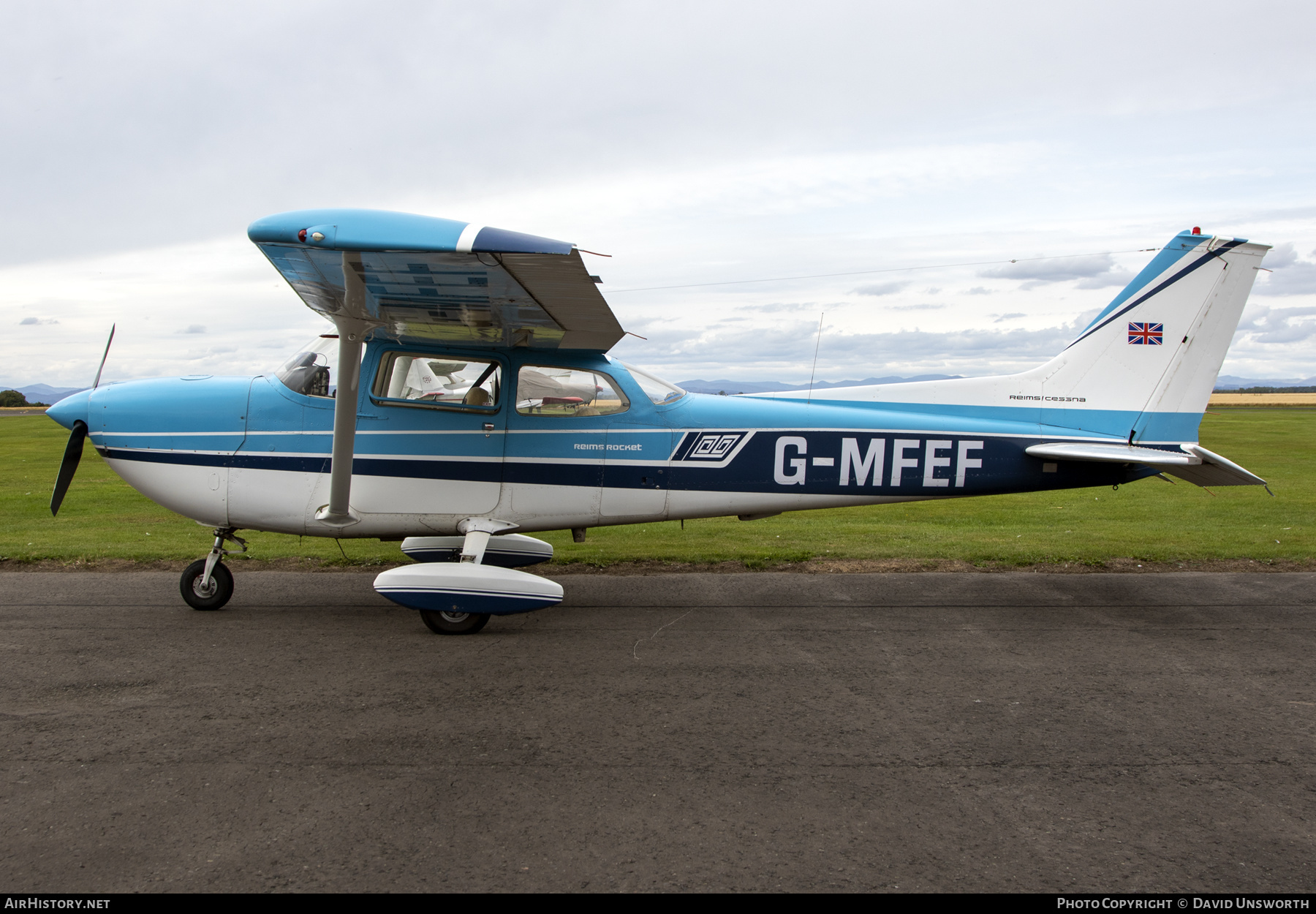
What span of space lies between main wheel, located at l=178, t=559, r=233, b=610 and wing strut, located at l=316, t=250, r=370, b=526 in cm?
96

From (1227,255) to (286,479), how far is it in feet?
24.8

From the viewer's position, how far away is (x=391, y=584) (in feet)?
18.5

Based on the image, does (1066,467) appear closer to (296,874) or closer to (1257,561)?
(1257,561)

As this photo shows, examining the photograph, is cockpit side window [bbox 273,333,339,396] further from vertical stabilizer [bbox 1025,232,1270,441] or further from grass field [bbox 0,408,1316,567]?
vertical stabilizer [bbox 1025,232,1270,441]

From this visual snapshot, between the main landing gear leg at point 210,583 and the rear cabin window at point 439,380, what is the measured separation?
169cm

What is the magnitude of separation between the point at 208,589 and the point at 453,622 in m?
2.04

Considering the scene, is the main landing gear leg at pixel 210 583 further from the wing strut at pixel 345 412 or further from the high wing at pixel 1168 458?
the high wing at pixel 1168 458

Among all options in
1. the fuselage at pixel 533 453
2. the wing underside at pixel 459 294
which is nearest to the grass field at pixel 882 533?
the fuselage at pixel 533 453

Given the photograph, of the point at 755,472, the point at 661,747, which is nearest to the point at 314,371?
the point at 755,472

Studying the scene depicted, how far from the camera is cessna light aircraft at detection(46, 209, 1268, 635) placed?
6152 millimetres

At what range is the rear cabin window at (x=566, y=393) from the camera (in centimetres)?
648

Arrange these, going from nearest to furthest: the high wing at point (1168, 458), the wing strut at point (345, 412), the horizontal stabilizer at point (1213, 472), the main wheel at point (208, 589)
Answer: the wing strut at point (345, 412) → the main wheel at point (208, 589) → the high wing at point (1168, 458) → the horizontal stabilizer at point (1213, 472)

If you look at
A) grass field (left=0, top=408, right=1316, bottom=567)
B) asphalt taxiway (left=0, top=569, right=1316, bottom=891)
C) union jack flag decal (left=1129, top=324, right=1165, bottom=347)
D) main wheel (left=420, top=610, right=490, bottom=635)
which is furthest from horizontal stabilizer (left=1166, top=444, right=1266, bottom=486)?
main wheel (left=420, top=610, right=490, bottom=635)

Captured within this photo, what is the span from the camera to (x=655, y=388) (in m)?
6.71
